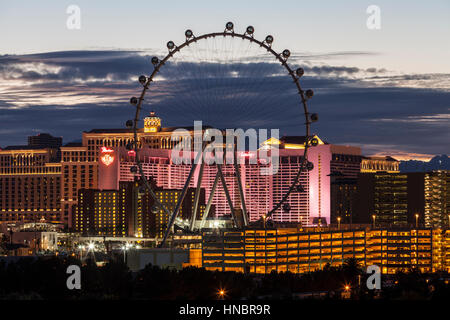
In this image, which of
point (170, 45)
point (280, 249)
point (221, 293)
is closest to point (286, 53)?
point (170, 45)

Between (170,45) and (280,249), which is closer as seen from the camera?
(170,45)

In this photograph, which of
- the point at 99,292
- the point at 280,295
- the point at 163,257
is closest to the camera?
the point at 280,295

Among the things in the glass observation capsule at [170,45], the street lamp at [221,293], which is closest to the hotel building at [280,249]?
the street lamp at [221,293]

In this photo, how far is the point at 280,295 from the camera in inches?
4626

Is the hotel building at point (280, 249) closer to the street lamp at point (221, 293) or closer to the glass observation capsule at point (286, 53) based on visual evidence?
the street lamp at point (221, 293)

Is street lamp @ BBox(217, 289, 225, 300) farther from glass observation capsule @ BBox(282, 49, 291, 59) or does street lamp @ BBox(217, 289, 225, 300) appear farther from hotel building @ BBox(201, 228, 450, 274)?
hotel building @ BBox(201, 228, 450, 274)

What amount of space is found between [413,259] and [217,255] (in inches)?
1457

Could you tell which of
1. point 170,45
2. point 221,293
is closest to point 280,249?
point 221,293

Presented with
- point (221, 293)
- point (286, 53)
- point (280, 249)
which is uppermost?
point (286, 53)

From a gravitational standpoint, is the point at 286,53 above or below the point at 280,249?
above

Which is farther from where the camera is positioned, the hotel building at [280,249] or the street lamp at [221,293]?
the hotel building at [280,249]

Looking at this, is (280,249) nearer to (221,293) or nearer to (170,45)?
(221,293)
